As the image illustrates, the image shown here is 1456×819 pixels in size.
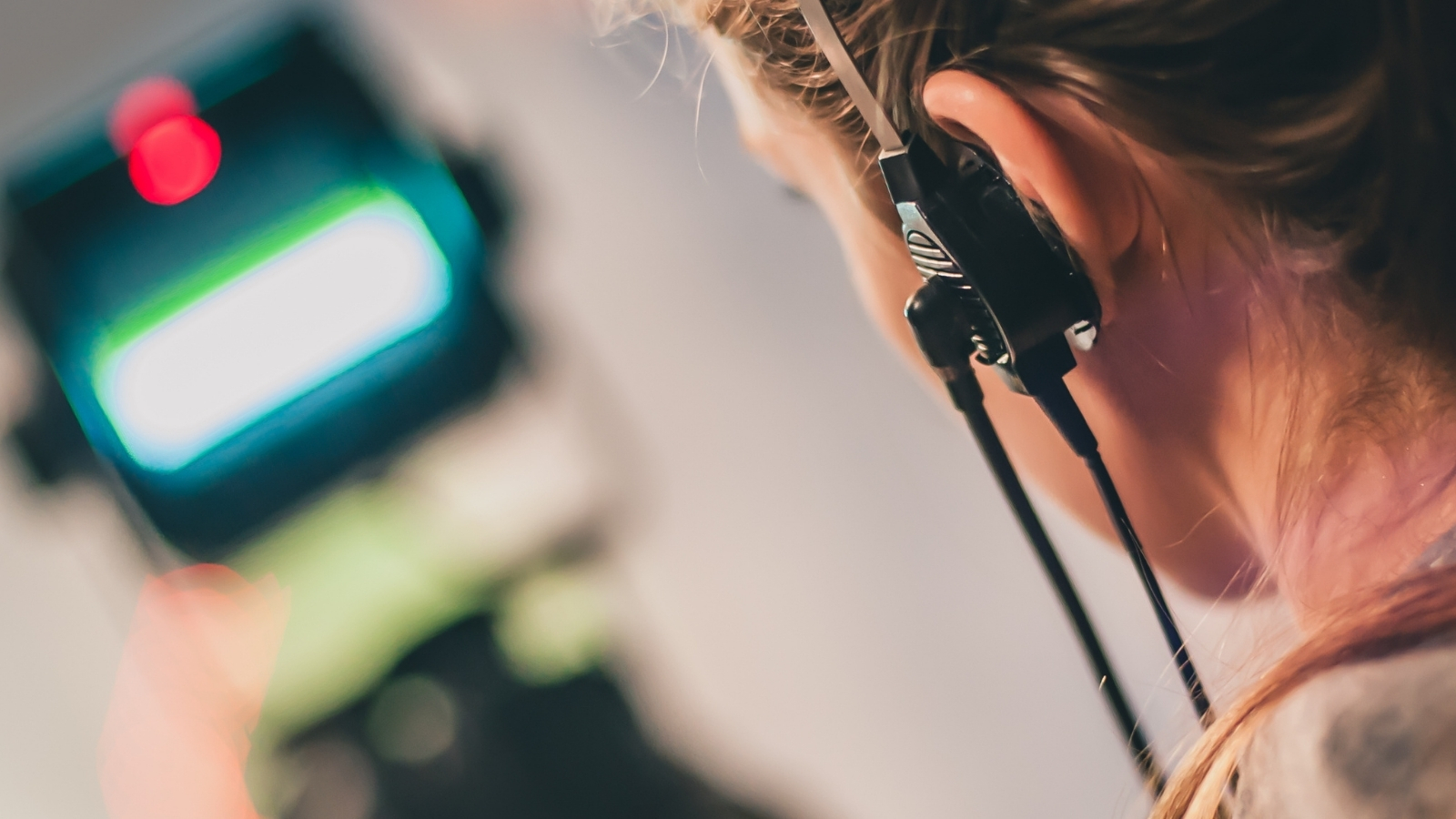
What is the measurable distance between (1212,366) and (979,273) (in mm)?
126

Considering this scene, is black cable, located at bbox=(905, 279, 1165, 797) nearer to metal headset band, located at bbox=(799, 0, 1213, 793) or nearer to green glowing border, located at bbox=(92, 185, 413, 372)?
metal headset band, located at bbox=(799, 0, 1213, 793)

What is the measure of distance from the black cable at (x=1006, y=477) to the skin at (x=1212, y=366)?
5cm

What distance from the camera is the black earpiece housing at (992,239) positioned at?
360 mm

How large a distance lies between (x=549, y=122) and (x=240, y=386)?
0.33 m

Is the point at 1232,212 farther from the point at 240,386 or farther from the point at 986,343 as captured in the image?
the point at 240,386

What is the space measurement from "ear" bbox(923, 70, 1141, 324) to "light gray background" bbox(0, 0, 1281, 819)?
0.92 feet

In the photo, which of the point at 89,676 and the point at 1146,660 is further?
the point at 89,676

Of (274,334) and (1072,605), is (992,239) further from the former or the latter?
(274,334)

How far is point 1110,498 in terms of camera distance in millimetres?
448

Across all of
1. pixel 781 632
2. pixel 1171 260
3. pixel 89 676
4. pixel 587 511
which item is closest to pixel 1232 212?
pixel 1171 260

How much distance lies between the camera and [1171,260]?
37 centimetres

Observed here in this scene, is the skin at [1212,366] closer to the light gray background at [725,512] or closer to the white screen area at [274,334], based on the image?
the light gray background at [725,512]

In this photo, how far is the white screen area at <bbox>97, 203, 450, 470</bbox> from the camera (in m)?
0.66

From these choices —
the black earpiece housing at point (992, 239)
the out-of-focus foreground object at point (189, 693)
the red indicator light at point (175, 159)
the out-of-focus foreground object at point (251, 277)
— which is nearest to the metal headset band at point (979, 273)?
the black earpiece housing at point (992, 239)
